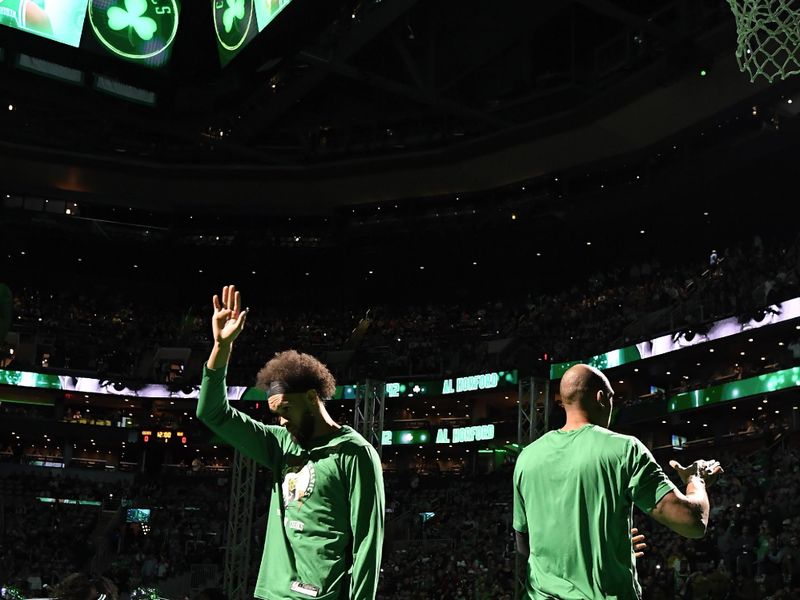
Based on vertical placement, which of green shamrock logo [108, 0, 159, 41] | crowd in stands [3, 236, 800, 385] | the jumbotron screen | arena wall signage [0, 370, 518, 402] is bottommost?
the jumbotron screen

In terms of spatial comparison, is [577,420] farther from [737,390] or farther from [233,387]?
[233,387]

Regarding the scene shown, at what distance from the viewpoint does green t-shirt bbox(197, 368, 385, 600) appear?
161 inches

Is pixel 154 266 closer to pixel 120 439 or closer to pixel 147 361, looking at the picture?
pixel 147 361

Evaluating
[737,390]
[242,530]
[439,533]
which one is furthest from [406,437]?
[242,530]

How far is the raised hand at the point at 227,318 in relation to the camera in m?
4.31

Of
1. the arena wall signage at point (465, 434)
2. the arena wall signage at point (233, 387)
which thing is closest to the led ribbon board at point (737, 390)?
the arena wall signage at point (233, 387)

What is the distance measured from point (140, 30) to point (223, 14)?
36.9 inches

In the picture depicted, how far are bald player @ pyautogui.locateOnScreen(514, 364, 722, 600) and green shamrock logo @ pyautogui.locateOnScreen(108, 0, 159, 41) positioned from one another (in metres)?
7.35

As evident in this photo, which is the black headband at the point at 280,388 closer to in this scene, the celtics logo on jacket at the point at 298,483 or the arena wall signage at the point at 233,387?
the celtics logo on jacket at the point at 298,483

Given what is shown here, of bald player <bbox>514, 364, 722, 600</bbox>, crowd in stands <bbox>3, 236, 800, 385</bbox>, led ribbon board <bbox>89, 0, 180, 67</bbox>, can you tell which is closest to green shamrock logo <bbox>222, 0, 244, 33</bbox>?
led ribbon board <bbox>89, 0, 180, 67</bbox>

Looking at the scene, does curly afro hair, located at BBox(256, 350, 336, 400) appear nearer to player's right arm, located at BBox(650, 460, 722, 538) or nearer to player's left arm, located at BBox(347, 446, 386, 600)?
player's left arm, located at BBox(347, 446, 386, 600)

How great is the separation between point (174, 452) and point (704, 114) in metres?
29.1

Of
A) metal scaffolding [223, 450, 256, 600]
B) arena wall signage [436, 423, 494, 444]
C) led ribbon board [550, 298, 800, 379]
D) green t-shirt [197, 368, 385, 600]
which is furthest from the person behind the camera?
arena wall signage [436, 423, 494, 444]

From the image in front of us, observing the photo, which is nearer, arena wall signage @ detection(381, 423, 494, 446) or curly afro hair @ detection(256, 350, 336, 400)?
curly afro hair @ detection(256, 350, 336, 400)
